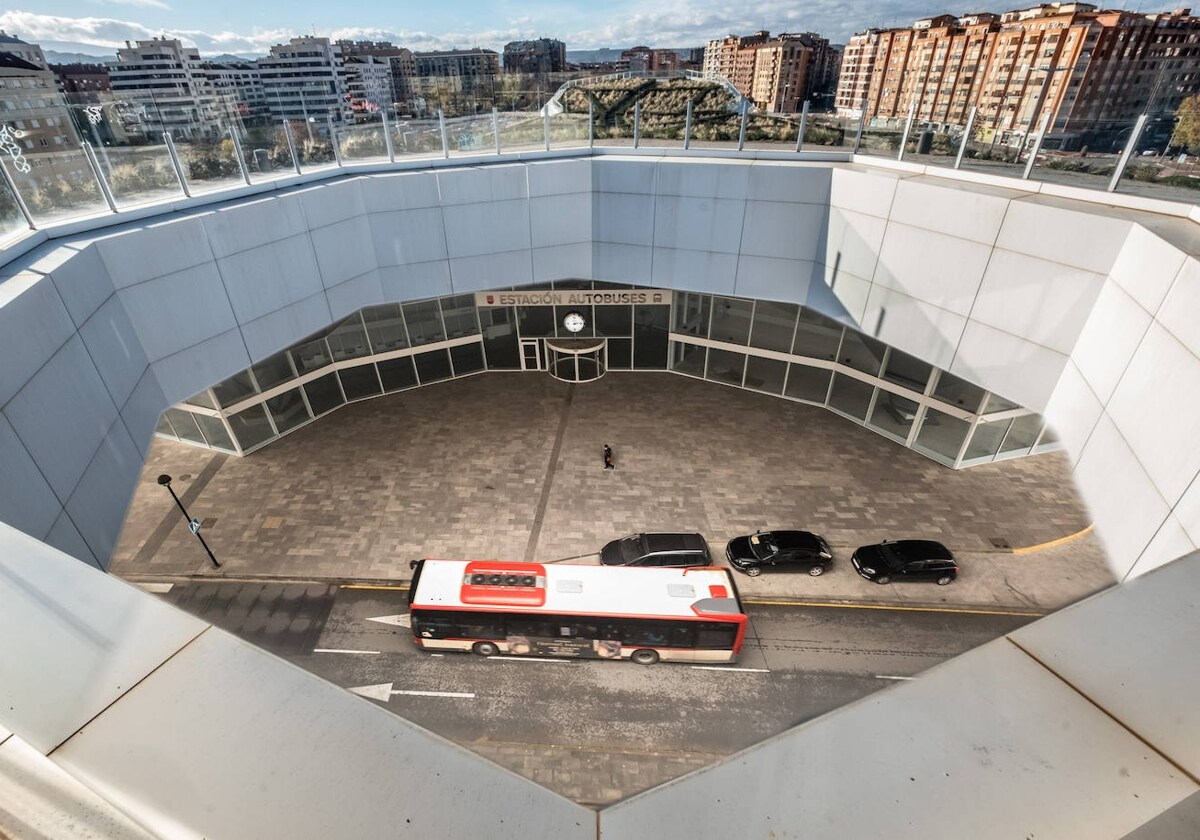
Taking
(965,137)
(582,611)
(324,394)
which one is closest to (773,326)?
(965,137)

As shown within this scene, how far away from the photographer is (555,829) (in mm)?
1534

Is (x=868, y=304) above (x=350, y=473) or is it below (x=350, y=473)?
above

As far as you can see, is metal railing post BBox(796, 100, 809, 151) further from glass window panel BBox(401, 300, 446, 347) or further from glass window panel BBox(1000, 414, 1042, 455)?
glass window panel BBox(401, 300, 446, 347)

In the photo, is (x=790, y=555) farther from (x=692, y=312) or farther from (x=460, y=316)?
(x=460, y=316)

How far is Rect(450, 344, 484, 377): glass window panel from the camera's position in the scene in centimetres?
2136

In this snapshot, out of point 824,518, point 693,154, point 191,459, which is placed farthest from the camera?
point 191,459

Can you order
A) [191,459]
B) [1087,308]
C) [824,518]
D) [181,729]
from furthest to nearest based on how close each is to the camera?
[191,459]
[824,518]
[1087,308]
[181,729]

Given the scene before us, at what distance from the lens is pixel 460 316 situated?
2072 cm

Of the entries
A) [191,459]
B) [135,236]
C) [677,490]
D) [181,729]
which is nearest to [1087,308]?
[677,490]

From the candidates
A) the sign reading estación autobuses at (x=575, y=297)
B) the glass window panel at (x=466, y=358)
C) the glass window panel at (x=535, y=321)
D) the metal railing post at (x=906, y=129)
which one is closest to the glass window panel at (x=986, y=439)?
the metal railing post at (x=906, y=129)

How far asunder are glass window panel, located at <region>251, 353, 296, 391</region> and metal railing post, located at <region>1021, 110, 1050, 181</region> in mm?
20391

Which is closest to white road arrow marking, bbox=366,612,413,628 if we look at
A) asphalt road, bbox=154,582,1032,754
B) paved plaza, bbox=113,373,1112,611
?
asphalt road, bbox=154,582,1032,754

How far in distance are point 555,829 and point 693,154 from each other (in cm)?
1769

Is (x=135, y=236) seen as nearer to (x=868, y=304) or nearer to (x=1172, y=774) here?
(x=1172, y=774)
